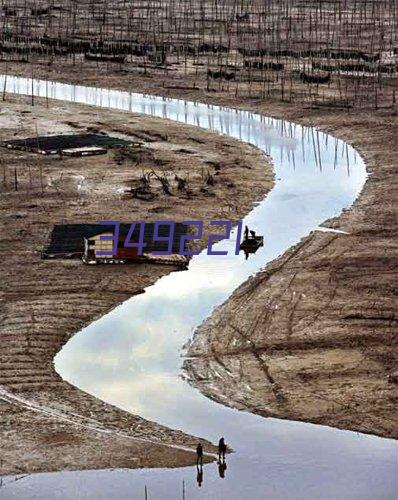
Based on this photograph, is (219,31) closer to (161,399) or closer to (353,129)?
(353,129)

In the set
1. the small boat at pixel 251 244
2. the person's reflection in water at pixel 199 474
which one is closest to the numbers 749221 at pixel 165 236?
the small boat at pixel 251 244

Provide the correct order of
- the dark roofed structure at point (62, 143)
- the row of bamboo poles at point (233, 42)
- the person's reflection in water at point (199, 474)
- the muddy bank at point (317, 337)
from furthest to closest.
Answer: the row of bamboo poles at point (233, 42)
the dark roofed structure at point (62, 143)
the muddy bank at point (317, 337)
the person's reflection in water at point (199, 474)

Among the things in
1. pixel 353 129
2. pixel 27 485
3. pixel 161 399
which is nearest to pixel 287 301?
pixel 161 399

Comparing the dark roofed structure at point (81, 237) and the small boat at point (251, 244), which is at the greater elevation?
the dark roofed structure at point (81, 237)

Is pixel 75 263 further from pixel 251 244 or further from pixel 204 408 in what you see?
pixel 204 408

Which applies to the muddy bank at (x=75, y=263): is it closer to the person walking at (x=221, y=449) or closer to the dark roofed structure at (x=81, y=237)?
the dark roofed structure at (x=81, y=237)

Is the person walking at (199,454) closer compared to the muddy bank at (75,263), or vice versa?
the person walking at (199,454)
